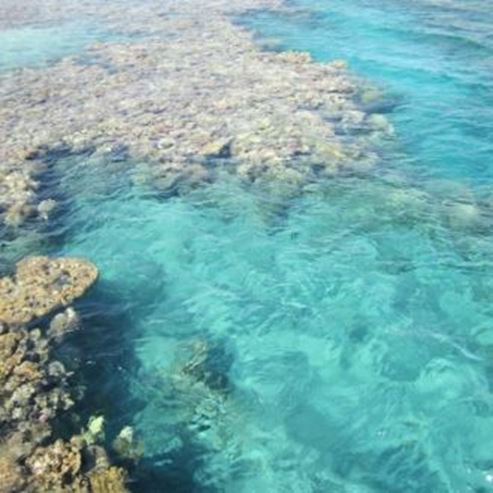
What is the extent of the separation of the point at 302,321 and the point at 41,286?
5.30 metres

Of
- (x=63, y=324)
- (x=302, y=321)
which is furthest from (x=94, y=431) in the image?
(x=302, y=321)

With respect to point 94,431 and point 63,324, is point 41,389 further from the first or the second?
point 63,324

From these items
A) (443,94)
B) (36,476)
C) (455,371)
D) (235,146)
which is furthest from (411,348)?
(443,94)

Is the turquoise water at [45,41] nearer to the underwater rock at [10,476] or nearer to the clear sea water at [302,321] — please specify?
the clear sea water at [302,321]

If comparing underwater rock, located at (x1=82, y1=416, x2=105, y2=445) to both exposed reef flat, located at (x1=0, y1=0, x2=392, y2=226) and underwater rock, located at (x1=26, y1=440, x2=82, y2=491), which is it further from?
exposed reef flat, located at (x1=0, y1=0, x2=392, y2=226)

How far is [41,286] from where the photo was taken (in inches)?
505

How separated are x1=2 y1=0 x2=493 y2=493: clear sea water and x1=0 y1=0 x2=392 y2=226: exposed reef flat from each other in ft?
2.94

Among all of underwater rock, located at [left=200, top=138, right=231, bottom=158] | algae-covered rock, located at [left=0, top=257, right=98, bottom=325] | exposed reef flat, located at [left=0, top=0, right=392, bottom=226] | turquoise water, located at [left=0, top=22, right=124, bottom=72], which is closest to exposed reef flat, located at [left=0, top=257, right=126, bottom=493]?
algae-covered rock, located at [left=0, top=257, right=98, bottom=325]

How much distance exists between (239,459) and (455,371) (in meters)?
4.06

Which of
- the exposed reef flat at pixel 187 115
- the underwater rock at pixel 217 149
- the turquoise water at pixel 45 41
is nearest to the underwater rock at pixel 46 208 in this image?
the exposed reef flat at pixel 187 115

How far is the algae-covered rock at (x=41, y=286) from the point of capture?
12141mm

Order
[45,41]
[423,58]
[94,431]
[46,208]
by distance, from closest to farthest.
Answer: [94,431] → [46,208] → [423,58] → [45,41]

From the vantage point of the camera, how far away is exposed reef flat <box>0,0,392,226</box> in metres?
16.9

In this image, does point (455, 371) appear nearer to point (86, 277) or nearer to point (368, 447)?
point (368, 447)
